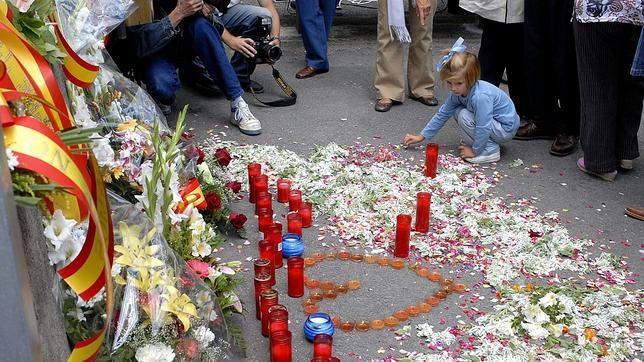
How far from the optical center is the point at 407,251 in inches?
134

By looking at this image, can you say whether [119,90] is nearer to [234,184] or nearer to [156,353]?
[234,184]

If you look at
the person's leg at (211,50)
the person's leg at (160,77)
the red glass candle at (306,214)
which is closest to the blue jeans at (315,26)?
the person's leg at (211,50)

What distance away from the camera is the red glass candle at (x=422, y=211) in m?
3.58

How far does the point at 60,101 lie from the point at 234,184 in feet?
6.96

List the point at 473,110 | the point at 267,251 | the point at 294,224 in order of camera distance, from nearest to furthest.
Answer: the point at 267,251 < the point at 294,224 < the point at 473,110

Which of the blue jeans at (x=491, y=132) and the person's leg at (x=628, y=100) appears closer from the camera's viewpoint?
the person's leg at (x=628, y=100)

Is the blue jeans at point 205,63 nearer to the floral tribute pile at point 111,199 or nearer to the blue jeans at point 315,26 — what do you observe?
the floral tribute pile at point 111,199

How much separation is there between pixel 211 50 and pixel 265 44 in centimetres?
51

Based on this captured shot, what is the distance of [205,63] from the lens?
16.3ft

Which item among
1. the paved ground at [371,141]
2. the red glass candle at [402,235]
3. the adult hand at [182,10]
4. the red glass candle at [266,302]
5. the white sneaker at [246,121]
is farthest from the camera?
the white sneaker at [246,121]

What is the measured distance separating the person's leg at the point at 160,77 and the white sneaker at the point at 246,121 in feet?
1.51

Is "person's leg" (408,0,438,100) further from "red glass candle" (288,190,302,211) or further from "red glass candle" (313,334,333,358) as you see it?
"red glass candle" (313,334,333,358)

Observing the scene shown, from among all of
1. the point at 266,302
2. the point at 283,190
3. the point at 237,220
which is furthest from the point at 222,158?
the point at 266,302

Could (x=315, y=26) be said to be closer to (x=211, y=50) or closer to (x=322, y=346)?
(x=211, y=50)
